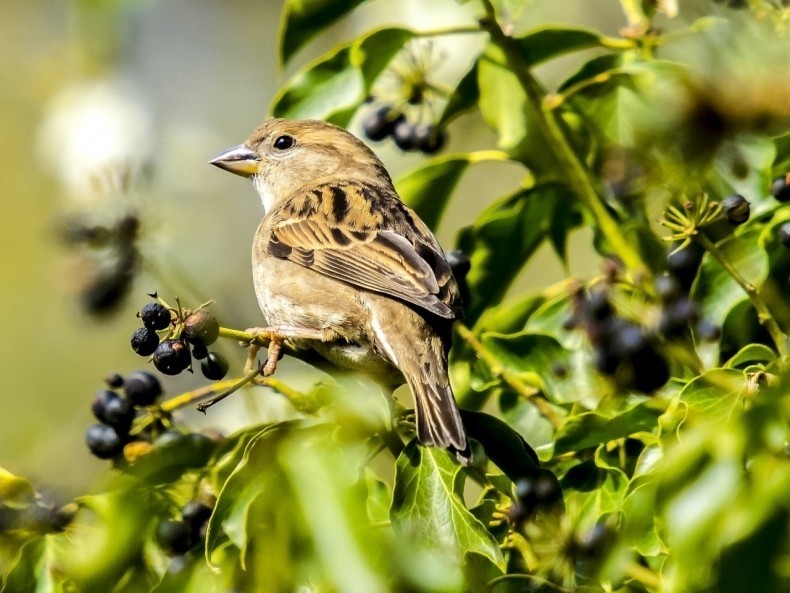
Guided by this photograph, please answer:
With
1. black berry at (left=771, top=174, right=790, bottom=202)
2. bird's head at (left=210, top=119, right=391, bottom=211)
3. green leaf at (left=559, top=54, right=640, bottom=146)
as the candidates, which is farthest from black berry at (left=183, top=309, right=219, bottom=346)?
bird's head at (left=210, top=119, right=391, bottom=211)

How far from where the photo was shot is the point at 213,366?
109 inches

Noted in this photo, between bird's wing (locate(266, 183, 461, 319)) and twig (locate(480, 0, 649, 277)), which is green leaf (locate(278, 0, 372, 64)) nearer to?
twig (locate(480, 0, 649, 277))

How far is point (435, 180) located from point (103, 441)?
4.16ft

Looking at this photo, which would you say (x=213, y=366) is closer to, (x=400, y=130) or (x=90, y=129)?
(x=400, y=130)

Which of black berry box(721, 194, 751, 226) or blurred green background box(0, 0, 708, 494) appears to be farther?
blurred green background box(0, 0, 708, 494)

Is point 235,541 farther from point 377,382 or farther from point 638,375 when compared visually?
point 377,382

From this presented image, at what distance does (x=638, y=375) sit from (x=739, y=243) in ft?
1.49

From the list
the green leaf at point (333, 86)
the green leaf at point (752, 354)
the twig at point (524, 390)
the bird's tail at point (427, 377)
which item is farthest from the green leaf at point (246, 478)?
the green leaf at point (333, 86)

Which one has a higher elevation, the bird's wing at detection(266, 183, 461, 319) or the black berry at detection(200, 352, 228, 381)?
the black berry at detection(200, 352, 228, 381)

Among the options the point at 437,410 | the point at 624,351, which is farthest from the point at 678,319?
the point at 437,410

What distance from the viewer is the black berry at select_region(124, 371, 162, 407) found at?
3068 mm

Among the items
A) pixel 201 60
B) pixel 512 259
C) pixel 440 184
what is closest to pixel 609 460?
pixel 512 259

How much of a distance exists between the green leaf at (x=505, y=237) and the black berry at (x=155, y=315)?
1216 millimetres

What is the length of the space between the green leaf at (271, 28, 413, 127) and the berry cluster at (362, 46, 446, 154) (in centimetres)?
41
